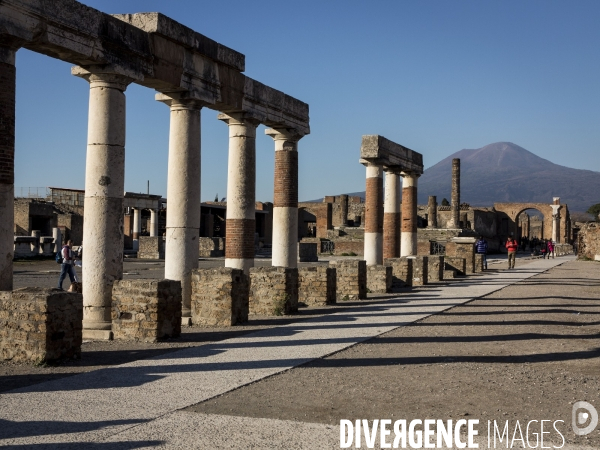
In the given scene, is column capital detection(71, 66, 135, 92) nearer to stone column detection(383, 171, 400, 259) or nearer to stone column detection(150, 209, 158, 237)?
stone column detection(383, 171, 400, 259)

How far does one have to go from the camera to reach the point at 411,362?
27.4 ft

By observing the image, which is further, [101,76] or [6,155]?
[101,76]

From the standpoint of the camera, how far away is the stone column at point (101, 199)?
10336 millimetres

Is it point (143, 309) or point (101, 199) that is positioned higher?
point (101, 199)

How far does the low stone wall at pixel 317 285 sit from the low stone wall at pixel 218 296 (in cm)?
349

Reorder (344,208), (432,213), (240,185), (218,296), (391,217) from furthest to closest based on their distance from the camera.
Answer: (344,208) < (432,213) < (391,217) < (240,185) < (218,296)

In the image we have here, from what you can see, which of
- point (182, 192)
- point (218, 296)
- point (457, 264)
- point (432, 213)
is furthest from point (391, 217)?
point (432, 213)

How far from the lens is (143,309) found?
980 cm

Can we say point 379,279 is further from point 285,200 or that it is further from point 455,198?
point 455,198

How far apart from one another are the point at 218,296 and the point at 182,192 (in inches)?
75.7

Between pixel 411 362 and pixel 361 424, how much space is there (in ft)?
9.23

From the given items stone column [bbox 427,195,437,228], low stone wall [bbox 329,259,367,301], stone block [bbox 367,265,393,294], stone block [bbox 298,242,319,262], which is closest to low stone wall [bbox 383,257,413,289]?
stone block [bbox 367,265,393,294]

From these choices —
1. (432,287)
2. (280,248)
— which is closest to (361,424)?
(280,248)

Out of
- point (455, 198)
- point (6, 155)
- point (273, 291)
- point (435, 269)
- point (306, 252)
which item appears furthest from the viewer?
point (455, 198)
